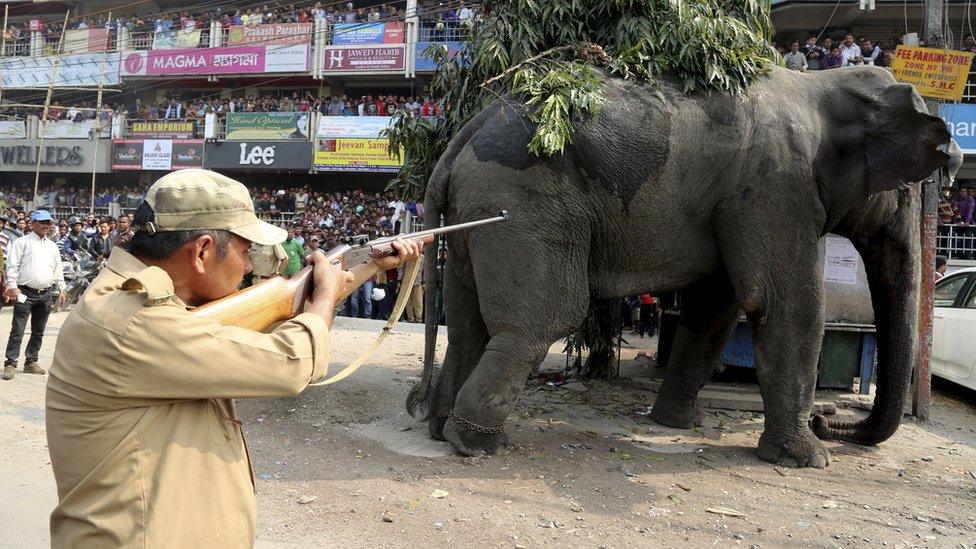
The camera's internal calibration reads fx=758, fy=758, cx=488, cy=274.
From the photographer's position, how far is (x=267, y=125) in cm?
2661

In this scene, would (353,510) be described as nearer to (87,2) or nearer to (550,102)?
(550,102)

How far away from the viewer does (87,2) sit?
3484cm

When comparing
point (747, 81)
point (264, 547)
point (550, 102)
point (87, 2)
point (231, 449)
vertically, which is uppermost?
point (87, 2)

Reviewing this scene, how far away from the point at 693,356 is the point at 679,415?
1.74ft

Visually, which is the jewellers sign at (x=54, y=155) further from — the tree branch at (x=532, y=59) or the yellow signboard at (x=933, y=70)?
the yellow signboard at (x=933, y=70)

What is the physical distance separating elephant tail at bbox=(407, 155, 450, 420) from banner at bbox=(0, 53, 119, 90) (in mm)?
29009

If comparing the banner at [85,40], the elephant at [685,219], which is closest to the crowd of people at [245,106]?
the banner at [85,40]

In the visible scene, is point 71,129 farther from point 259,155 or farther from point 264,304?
point 264,304

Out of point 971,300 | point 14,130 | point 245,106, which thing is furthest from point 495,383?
point 14,130

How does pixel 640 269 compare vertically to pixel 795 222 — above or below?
below

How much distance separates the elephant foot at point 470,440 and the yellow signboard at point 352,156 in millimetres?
19707

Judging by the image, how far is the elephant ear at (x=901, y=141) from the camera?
17.8ft

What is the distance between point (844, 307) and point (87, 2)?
37.1 metres

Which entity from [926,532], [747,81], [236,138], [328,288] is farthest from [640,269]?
[236,138]
